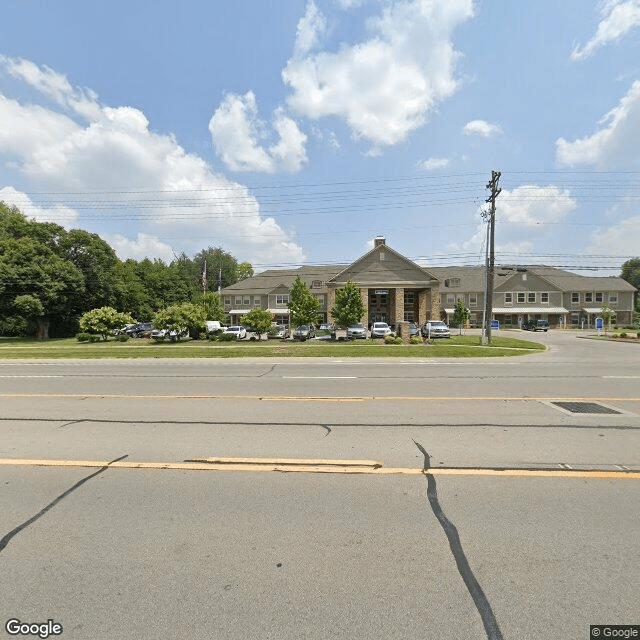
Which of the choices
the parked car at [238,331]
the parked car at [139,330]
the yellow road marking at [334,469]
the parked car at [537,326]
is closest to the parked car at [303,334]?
the parked car at [238,331]

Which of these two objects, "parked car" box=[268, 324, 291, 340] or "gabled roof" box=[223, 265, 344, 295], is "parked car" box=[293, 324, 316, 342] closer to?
"parked car" box=[268, 324, 291, 340]

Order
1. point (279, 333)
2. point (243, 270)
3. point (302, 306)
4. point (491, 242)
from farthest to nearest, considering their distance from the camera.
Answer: point (243, 270) < point (279, 333) < point (302, 306) < point (491, 242)

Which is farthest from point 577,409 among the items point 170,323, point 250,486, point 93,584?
point 170,323

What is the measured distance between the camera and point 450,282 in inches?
2073

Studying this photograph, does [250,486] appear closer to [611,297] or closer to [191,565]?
[191,565]

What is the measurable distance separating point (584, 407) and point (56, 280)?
4423 centimetres

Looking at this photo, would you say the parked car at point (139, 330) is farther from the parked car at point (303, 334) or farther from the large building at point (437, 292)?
the parked car at point (303, 334)

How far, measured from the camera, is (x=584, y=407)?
294 inches

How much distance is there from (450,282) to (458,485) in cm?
5260

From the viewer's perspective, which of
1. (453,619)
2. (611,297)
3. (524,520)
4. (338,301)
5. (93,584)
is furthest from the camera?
(611,297)

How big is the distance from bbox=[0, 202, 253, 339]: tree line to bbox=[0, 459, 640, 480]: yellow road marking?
36.0m

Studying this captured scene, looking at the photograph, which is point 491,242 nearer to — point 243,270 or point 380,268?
point 380,268

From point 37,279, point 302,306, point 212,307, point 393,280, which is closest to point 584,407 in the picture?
point 302,306

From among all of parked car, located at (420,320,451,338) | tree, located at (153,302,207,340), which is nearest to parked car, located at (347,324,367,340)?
parked car, located at (420,320,451,338)
